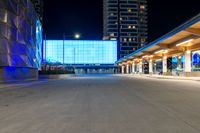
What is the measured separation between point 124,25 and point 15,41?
412ft

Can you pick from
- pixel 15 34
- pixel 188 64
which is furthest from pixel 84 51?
pixel 15 34

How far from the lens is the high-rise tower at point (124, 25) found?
5595 inches

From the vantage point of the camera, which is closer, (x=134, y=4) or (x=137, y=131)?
(x=137, y=131)

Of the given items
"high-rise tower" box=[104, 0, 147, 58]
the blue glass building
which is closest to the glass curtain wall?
the blue glass building

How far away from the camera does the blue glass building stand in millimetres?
22547

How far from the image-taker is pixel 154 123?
6039 mm

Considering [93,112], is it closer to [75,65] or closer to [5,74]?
[5,74]

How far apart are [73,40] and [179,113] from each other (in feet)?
358

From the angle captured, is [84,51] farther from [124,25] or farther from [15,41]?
[15,41]

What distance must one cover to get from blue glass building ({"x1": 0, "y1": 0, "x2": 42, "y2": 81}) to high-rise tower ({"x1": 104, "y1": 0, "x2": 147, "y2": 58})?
11375 centimetres

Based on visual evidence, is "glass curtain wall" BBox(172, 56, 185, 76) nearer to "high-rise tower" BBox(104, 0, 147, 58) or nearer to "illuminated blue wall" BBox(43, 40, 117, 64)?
"illuminated blue wall" BBox(43, 40, 117, 64)

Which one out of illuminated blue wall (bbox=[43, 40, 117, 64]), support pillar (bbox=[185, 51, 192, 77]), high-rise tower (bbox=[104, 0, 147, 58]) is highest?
high-rise tower (bbox=[104, 0, 147, 58])

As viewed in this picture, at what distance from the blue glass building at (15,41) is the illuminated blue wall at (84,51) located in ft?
270

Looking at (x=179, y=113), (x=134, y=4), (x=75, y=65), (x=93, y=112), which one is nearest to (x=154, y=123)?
(x=179, y=113)
